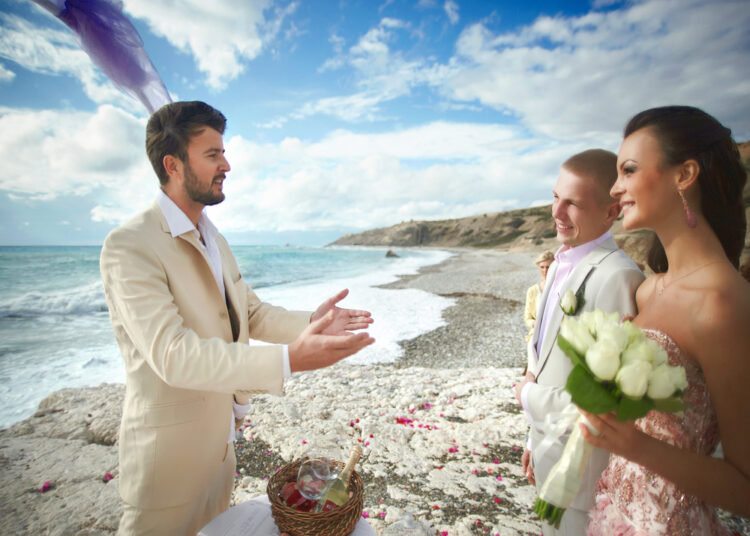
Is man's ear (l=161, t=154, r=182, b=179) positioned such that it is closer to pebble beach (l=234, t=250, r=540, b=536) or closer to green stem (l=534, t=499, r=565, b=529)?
green stem (l=534, t=499, r=565, b=529)

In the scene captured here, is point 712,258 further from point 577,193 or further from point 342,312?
point 342,312

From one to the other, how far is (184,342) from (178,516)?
43.4 inches

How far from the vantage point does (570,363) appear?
80.0 inches

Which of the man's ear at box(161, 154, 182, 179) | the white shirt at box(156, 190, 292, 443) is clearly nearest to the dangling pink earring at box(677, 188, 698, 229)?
the white shirt at box(156, 190, 292, 443)

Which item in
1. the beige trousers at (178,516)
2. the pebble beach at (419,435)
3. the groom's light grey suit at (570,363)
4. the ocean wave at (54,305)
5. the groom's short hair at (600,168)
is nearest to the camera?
the groom's light grey suit at (570,363)

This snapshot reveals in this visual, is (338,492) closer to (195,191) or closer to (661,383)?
(661,383)

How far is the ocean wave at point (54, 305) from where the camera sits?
1570 centimetres

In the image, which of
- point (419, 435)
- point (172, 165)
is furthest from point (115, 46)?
point (419, 435)

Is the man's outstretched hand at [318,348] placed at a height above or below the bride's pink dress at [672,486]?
above

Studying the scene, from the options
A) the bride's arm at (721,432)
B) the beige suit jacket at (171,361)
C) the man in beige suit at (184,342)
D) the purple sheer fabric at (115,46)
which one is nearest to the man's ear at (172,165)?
the man in beige suit at (184,342)

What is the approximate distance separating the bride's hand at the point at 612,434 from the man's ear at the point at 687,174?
104 cm

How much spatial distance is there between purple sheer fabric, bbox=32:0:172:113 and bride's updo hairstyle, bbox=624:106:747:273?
3.17 m

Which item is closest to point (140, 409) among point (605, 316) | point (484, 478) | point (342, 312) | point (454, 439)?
point (342, 312)

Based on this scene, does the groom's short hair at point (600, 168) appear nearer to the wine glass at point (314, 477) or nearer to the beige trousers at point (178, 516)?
Result: the wine glass at point (314, 477)
